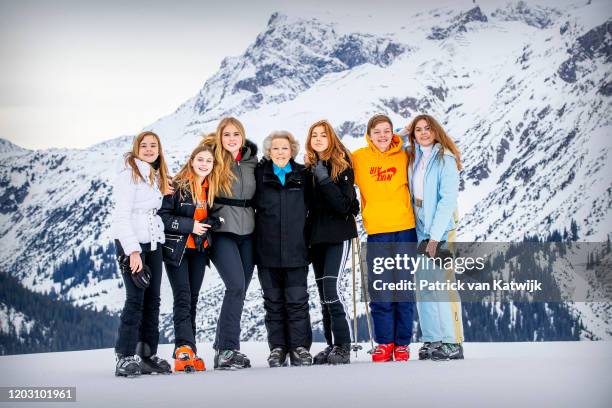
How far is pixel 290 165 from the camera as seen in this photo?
677cm

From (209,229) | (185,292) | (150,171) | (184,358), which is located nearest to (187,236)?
(209,229)

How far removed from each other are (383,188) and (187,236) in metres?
1.71

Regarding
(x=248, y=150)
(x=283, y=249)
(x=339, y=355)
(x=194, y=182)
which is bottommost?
(x=339, y=355)

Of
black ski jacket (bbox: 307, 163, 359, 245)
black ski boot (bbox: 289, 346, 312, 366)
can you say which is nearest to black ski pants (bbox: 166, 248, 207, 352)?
black ski boot (bbox: 289, 346, 312, 366)

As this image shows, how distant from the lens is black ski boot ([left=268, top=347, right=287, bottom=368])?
6.68 m

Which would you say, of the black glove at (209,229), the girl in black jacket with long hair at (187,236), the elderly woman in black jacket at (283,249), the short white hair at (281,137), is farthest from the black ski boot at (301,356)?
the short white hair at (281,137)

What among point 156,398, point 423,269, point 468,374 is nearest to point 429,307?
point 423,269

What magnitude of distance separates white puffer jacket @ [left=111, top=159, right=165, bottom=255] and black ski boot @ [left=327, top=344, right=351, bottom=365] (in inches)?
67.6

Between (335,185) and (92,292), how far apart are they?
195 metres

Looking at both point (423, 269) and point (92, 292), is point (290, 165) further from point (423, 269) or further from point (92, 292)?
point (92, 292)

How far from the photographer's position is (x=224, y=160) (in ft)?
22.1

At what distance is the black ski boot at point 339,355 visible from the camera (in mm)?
6727

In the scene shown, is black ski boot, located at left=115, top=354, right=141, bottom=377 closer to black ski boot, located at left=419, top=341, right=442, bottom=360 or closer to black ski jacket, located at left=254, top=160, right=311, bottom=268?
black ski jacket, located at left=254, top=160, right=311, bottom=268

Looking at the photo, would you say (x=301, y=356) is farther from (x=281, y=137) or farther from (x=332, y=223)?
(x=281, y=137)
